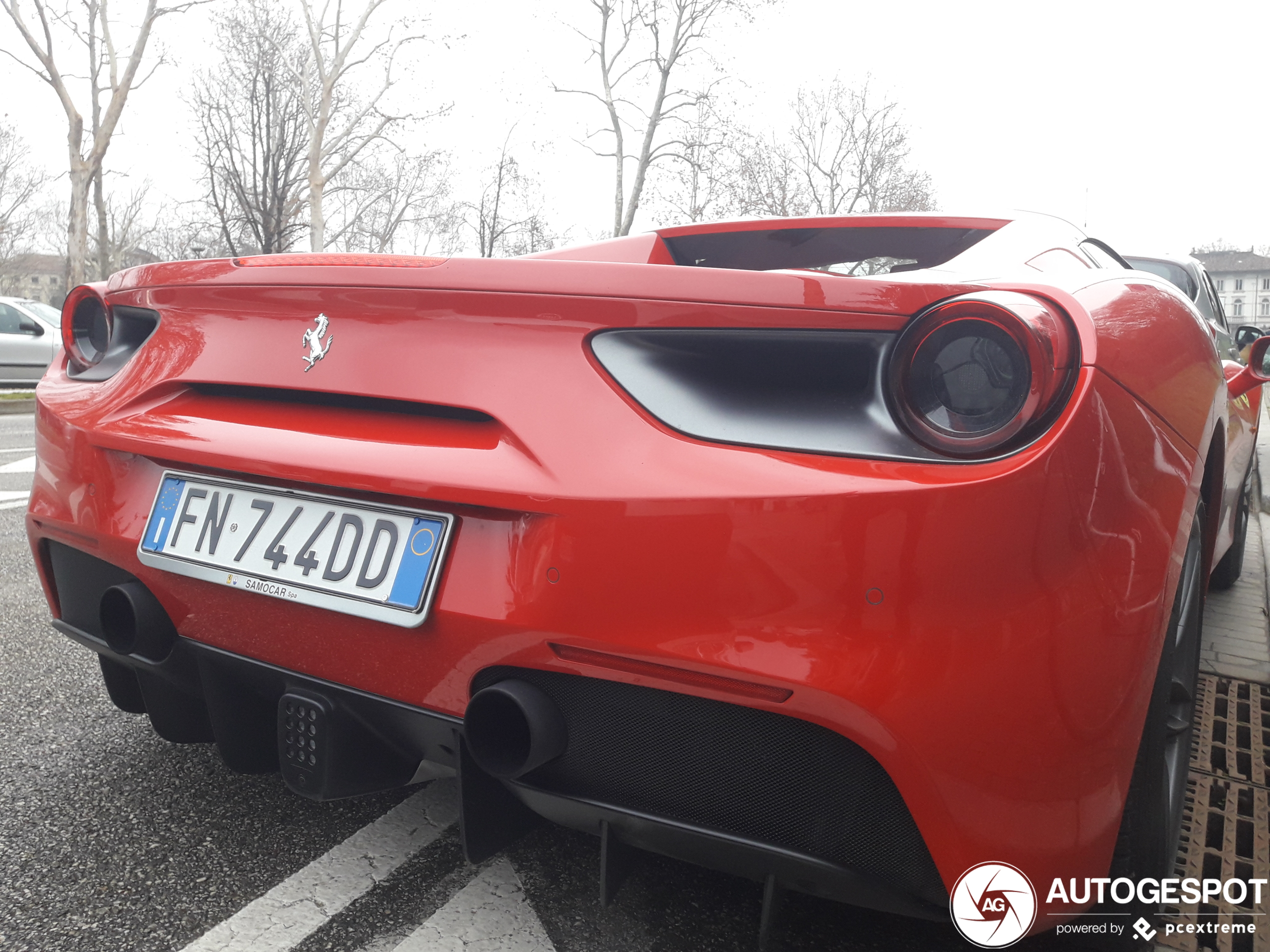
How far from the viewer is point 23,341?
47.0ft

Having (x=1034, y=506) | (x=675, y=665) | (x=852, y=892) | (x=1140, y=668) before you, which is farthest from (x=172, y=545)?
(x=1140, y=668)

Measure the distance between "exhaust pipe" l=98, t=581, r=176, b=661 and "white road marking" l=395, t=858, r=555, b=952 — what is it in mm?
654

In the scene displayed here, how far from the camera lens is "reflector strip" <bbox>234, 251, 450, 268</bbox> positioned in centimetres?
145

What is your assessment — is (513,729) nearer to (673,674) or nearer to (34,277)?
(673,674)

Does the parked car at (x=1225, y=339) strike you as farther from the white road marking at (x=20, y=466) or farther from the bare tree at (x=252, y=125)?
the bare tree at (x=252, y=125)

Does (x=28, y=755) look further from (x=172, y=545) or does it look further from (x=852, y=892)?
(x=852, y=892)

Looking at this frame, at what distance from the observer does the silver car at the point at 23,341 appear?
14.2 m

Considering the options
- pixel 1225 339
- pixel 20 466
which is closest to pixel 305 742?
pixel 1225 339

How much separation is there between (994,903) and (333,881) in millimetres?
1099

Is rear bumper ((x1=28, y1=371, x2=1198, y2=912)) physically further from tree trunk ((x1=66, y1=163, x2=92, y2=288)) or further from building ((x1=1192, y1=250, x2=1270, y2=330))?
building ((x1=1192, y1=250, x2=1270, y2=330))

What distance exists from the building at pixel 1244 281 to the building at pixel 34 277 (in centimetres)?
10992

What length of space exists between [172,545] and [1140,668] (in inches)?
57.9

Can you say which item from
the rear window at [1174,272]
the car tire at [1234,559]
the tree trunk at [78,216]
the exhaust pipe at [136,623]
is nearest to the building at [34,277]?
the tree trunk at [78,216]

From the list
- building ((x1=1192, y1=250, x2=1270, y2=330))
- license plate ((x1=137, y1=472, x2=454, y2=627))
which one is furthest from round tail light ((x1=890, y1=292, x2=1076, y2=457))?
building ((x1=1192, y1=250, x2=1270, y2=330))
